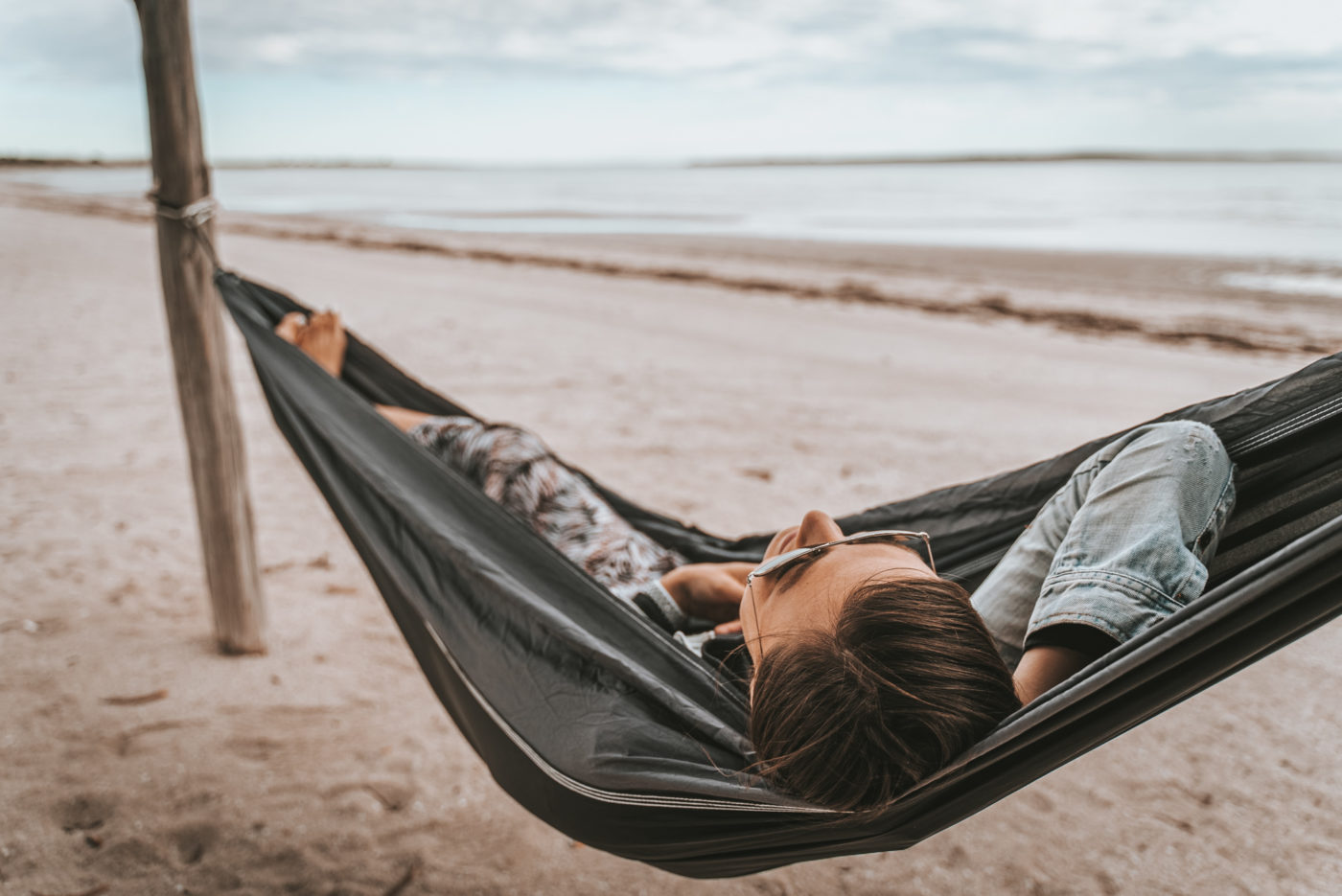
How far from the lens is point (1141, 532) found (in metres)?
0.96

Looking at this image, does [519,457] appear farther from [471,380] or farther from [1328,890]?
[471,380]

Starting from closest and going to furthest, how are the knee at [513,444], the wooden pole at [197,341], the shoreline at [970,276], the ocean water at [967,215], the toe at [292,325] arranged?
the wooden pole at [197,341], the knee at [513,444], the toe at [292,325], the shoreline at [970,276], the ocean water at [967,215]

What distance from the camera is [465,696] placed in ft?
4.43

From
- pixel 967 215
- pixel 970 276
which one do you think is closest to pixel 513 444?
pixel 970 276

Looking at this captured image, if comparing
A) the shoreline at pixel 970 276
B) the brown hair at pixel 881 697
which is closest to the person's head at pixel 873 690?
the brown hair at pixel 881 697

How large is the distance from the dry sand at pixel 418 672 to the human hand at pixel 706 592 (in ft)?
1.52

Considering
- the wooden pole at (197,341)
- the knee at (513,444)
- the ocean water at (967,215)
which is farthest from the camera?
the ocean water at (967,215)

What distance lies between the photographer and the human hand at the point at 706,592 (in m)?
1.57

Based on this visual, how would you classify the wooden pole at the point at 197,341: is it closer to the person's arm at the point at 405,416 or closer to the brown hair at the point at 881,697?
the person's arm at the point at 405,416

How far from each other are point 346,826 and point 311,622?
0.83 m

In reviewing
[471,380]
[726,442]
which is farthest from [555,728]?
[471,380]

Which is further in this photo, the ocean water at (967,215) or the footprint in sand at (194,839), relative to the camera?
the ocean water at (967,215)

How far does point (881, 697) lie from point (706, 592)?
28.8 inches

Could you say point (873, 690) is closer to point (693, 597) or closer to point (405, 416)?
point (693, 597)
